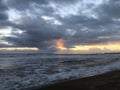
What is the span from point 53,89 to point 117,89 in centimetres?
367

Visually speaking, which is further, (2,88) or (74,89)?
(2,88)

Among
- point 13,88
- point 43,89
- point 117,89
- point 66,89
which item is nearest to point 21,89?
point 13,88

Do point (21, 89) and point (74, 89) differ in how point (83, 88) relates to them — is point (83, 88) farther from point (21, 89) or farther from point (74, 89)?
point (21, 89)

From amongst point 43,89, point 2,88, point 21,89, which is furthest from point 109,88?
point 2,88

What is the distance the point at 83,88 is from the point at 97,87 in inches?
32.7

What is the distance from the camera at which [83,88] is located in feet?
44.3

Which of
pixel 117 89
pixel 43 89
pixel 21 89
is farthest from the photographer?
pixel 21 89

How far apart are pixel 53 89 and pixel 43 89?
2.10ft

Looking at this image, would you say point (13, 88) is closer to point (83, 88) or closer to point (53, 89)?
point (53, 89)

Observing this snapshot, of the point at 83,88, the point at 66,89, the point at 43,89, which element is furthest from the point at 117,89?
the point at 43,89

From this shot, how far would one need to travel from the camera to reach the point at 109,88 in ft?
43.2

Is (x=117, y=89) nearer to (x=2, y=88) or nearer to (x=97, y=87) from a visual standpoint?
(x=97, y=87)

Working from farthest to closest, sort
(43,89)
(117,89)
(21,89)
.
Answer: (21,89) → (43,89) → (117,89)

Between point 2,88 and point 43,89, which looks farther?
point 2,88
